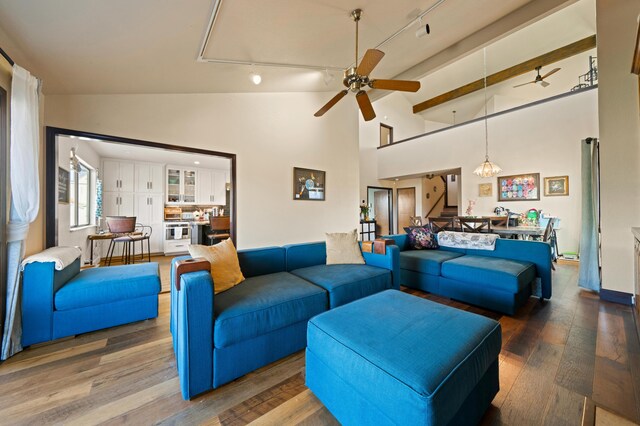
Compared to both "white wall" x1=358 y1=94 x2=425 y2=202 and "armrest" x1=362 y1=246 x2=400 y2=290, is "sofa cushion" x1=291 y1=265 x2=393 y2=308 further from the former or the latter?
"white wall" x1=358 y1=94 x2=425 y2=202

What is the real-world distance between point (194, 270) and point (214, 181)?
5647mm

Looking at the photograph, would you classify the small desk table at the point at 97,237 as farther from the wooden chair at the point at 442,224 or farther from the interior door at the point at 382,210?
the interior door at the point at 382,210

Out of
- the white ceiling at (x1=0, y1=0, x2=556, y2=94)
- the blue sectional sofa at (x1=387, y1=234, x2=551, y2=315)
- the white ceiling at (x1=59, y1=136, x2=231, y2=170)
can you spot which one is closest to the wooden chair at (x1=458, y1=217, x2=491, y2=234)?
the blue sectional sofa at (x1=387, y1=234, x2=551, y2=315)

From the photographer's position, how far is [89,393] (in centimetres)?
138

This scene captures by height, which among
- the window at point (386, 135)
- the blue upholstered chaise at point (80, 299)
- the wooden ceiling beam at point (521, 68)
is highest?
the wooden ceiling beam at point (521, 68)

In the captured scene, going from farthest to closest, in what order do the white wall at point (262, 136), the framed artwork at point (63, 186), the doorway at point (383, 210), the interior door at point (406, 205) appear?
the doorway at point (383, 210)
the interior door at point (406, 205)
the framed artwork at point (63, 186)
the white wall at point (262, 136)

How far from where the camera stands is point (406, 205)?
327 inches

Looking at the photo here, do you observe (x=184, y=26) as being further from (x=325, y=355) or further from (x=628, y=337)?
(x=628, y=337)

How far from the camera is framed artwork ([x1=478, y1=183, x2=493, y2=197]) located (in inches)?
225

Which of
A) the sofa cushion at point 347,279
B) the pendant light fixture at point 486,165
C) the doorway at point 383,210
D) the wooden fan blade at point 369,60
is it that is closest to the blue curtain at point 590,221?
the pendant light fixture at point 486,165

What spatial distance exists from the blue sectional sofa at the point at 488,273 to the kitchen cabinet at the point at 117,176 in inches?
239

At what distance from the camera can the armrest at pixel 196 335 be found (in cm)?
132

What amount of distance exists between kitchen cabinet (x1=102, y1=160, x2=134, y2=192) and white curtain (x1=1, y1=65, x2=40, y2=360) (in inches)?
163

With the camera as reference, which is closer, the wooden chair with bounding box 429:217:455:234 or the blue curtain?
the blue curtain
